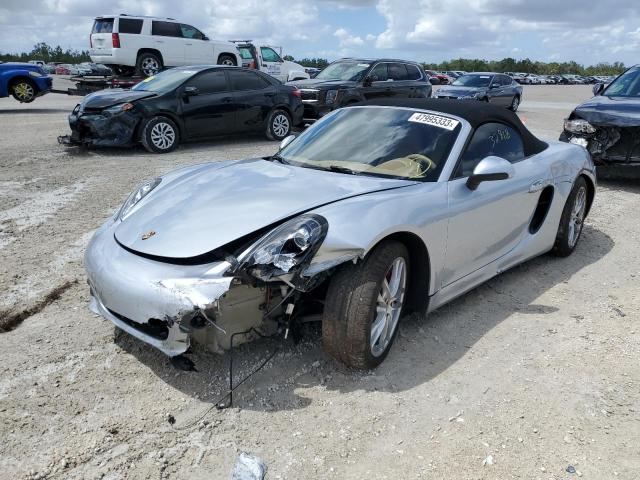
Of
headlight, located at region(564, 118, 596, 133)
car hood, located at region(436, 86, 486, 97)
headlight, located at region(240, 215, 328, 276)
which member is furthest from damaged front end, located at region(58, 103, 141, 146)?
car hood, located at region(436, 86, 486, 97)

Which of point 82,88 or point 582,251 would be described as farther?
point 82,88

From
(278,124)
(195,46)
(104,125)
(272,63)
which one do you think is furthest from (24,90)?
(272,63)

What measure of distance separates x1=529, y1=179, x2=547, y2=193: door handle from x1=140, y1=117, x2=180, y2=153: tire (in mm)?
7031

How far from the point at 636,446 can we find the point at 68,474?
8.46 ft

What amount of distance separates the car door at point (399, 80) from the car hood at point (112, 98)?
6.28 metres

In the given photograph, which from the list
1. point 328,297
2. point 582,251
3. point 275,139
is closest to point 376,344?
point 328,297

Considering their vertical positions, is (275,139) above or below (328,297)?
below

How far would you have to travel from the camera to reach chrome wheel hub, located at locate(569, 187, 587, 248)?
5.07 m

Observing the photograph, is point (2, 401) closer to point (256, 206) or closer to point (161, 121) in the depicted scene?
point (256, 206)

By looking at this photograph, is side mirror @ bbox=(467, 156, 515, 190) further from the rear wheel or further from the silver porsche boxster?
the rear wheel

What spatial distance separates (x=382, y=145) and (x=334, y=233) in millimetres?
1216

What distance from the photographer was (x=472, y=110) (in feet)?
13.4

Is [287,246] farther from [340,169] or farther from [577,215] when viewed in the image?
[577,215]

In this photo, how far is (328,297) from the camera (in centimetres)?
296
